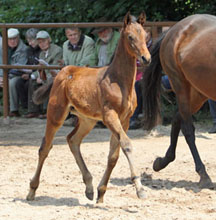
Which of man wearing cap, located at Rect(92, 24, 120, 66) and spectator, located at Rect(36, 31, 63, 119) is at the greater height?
man wearing cap, located at Rect(92, 24, 120, 66)

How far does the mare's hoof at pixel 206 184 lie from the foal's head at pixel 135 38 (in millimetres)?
1571

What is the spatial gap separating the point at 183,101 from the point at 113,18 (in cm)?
477

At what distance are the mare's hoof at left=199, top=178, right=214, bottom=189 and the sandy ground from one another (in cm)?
6

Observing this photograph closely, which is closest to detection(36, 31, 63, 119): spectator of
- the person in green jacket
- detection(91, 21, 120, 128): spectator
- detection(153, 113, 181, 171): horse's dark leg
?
the person in green jacket

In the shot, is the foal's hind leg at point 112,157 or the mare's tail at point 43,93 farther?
the mare's tail at point 43,93

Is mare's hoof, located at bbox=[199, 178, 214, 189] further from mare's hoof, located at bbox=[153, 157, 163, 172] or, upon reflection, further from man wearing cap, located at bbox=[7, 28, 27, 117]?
man wearing cap, located at bbox=[7, 28, 27, 117]

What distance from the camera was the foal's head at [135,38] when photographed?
14.1ft

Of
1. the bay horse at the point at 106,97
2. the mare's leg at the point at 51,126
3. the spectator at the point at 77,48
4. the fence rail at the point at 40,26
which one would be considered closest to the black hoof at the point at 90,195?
the bay horse at the point at 106,97

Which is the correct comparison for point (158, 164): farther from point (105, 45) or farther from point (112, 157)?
point (105, 45)

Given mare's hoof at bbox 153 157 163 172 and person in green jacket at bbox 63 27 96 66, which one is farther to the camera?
person in green jacket at bbox 63 27 96 66

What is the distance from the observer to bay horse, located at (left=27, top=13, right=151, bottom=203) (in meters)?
4.37

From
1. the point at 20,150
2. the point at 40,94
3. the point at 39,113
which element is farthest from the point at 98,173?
the point at 39,113

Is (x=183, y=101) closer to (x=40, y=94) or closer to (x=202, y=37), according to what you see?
(x=202, y=37)

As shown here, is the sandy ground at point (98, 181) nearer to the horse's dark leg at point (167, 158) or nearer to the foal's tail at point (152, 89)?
the horse's dark leg at point (167, 158)
